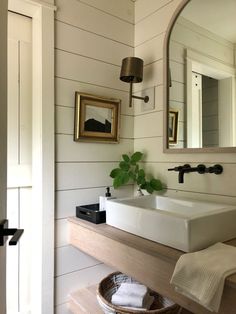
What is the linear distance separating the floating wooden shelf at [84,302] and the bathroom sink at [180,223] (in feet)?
1.67

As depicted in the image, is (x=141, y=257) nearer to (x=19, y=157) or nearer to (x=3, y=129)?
(x=3, y=129)

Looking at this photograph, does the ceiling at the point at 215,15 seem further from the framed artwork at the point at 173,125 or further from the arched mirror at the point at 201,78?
the framed artwork at the point at 173,125

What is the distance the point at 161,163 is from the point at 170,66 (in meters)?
0.60

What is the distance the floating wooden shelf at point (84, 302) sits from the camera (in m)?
1.38

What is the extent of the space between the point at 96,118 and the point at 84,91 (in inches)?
7.2

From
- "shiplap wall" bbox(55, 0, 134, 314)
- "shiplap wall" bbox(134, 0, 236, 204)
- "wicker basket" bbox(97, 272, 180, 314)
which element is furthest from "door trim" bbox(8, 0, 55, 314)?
"shiplap wall" bbox(134, 0, 236, 204)

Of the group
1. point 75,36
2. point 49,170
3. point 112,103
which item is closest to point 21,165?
point 49,170

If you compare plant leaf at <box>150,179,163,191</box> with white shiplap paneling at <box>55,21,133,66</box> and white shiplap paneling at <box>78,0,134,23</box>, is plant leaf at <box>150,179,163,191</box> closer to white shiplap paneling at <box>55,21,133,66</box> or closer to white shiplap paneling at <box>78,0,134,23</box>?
white shiplap paneling at <box>55,21,133,66</box>

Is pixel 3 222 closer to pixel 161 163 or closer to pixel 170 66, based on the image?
pixel 161 163

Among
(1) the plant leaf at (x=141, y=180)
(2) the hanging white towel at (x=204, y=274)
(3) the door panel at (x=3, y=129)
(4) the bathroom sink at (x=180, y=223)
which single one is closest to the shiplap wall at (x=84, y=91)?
(1) the plant leaf at (x=141, y=180)

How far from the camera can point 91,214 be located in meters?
1.38

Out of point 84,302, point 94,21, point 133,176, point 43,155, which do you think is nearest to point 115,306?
point 84,302

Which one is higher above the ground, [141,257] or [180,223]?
[180,223]

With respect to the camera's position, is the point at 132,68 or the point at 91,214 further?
the point at 132,68
